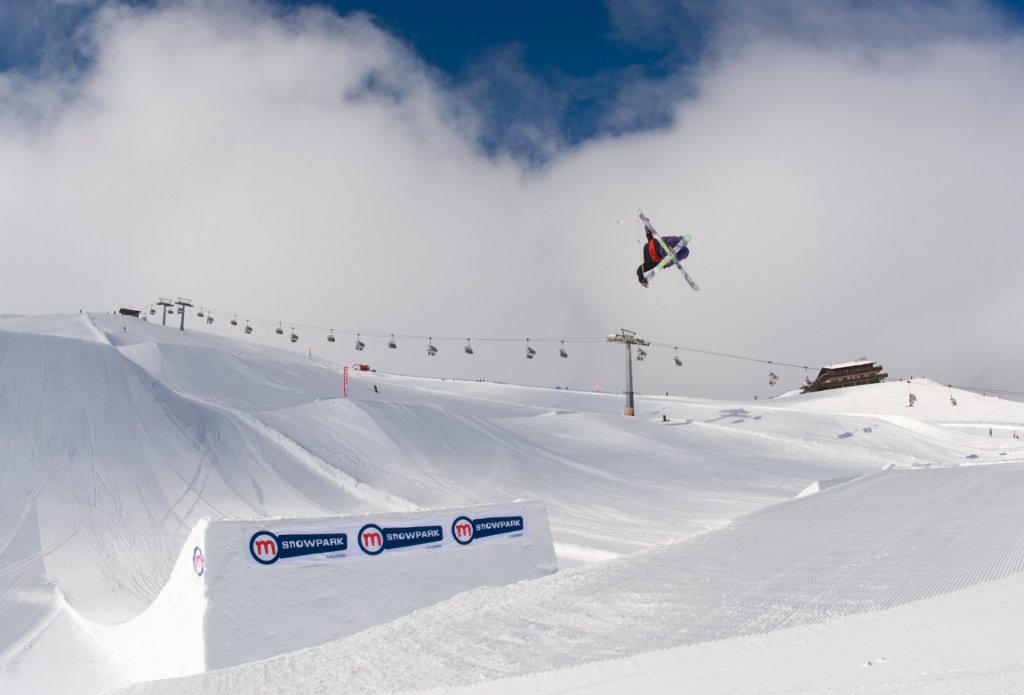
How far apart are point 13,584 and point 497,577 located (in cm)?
835

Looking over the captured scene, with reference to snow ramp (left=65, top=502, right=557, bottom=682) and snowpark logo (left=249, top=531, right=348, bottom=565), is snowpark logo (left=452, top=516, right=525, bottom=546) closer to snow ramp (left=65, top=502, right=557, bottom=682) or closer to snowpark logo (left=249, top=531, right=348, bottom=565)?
snow ramp (left=65, top=502, right=557, bottom=682)

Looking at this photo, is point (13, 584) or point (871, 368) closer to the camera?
point (13, 584)

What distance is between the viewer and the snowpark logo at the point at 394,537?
32.7 feet

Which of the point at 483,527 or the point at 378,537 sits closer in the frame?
the point at 378,537

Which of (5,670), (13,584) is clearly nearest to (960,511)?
(5,670)

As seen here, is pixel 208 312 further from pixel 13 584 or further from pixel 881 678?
pixel 881 678

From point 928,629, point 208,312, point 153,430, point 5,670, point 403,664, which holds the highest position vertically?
point 208,312

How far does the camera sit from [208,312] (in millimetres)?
58562

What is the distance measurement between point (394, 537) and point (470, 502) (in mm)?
10175

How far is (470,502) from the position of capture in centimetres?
2030

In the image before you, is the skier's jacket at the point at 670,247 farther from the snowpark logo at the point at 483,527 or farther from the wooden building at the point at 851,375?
the wooden building at the point at 851,375

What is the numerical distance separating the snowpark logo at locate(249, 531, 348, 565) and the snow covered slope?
1928mm

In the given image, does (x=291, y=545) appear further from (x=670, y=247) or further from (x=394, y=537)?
(x=670, y=247)

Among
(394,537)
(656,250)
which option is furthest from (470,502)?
(656,250)
